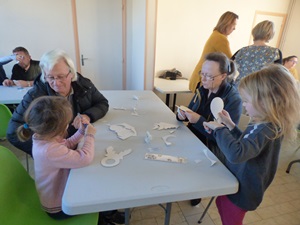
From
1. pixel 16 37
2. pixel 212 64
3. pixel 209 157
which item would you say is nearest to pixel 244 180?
pixel 209 157

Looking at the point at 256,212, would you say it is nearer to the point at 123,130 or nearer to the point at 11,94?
the point at 123,130

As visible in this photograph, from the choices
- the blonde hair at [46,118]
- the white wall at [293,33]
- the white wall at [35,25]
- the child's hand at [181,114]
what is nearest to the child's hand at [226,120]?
the child's hand at [181,114]

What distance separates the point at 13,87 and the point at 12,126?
1218 mm

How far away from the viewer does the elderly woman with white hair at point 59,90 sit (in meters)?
1.20

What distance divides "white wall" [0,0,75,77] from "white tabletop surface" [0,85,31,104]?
48.9 inches

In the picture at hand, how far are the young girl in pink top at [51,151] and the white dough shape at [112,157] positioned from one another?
0.07 meters

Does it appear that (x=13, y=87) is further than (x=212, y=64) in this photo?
Yes

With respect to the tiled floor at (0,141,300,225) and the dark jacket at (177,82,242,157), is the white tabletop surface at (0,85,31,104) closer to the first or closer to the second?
the tiled floor at (0,141,300,225)

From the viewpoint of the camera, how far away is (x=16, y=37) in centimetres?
300

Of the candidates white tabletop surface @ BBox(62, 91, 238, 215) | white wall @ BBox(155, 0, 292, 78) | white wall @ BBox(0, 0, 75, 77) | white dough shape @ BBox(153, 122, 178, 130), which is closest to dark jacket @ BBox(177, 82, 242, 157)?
white dough shape @ BBox(153, 122, 178, 130)

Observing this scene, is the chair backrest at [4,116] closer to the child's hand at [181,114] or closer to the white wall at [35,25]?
the child's hand at [181,114]

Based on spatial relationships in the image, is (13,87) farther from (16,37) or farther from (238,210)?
(238,210)

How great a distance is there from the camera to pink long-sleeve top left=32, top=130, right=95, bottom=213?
0.82 metres

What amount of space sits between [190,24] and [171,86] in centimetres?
124
